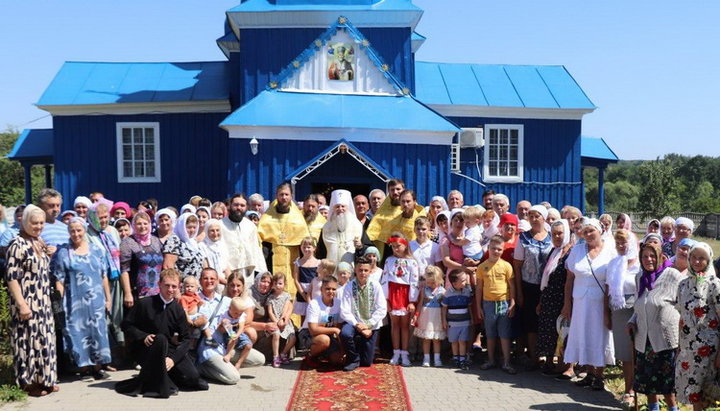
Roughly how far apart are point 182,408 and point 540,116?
1442 cm

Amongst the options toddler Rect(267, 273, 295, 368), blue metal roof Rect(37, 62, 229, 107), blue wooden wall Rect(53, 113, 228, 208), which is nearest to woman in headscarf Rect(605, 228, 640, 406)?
toddler Rect(267, 273, 295, 368)

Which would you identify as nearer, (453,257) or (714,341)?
(714,341)

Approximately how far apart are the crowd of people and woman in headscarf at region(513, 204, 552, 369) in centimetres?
2

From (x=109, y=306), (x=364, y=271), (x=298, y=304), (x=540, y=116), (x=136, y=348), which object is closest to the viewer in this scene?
(x=136, y=348)

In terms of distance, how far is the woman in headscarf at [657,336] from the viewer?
6.02 m

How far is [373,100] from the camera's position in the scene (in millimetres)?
15727

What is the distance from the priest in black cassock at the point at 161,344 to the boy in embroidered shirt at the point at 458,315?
273 cm

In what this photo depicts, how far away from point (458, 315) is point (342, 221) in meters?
1.86

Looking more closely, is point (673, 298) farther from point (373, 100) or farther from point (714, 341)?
point (373, 100)

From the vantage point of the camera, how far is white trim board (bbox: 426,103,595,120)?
61.4ft

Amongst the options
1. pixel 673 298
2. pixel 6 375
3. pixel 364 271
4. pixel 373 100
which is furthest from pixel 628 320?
pixel 373 100

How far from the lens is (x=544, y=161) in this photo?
19.0 metres

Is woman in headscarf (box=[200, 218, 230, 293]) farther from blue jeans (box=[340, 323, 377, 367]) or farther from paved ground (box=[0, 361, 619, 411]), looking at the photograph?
blue jeans (box=[340, 323, 377, 367])

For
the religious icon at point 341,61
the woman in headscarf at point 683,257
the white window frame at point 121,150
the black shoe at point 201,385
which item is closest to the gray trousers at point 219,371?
the black shoe at point 201,385
